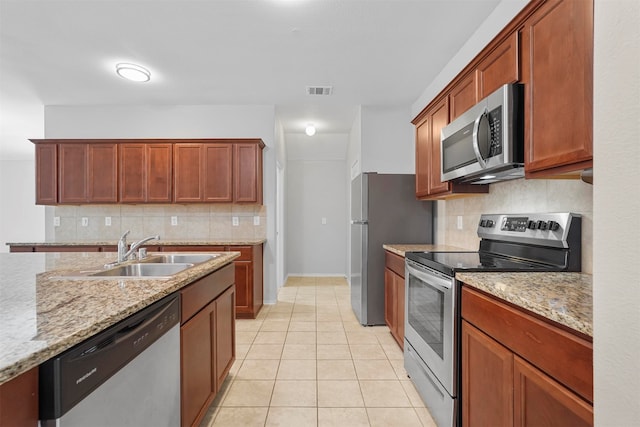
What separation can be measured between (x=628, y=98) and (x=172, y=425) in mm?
1714

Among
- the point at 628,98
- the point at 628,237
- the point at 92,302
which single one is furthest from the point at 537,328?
the point at 92,302

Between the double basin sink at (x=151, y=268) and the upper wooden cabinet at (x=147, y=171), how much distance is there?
1.83m

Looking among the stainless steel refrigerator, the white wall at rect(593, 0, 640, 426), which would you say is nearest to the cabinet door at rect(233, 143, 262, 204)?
the stainless steel refrigerator

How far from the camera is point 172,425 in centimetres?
127

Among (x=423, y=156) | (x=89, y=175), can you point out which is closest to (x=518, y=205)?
(x=423, y=156)

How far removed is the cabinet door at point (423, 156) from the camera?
279 centimetres

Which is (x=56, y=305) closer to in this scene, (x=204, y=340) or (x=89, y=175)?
(x=204, y=340)

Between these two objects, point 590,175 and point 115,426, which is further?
point 590,175

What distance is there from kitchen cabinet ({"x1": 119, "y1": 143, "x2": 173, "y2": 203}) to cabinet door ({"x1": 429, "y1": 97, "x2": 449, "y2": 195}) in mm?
3050

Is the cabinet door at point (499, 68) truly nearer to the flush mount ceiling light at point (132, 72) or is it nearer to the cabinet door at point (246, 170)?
the cabinet door at point (246, 170)

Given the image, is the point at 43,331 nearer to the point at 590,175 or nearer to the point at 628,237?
the point at 628,237

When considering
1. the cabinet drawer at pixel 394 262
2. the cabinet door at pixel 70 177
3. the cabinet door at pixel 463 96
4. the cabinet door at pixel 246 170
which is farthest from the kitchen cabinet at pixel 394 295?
the cabinet door at pixel 70 177

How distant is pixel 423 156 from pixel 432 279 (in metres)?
1.46

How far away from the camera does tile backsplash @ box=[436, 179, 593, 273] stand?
152 centimetres
